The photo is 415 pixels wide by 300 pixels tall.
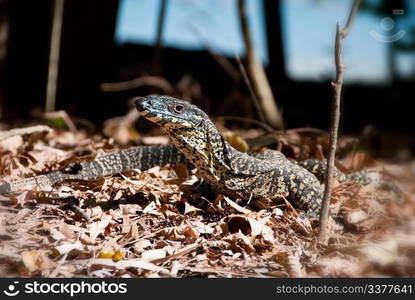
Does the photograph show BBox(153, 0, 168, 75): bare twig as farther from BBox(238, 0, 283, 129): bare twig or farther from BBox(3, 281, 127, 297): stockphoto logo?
BBox(3, 281, 127, 297): stockphoto logo

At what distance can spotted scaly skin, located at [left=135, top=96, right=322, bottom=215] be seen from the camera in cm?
552

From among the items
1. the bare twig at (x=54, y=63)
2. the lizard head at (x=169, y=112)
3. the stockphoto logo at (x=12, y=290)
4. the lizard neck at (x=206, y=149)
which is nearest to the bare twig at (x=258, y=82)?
the bare twig at (x=54, y=63)

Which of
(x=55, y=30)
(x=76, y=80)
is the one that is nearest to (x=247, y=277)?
(x=55, y=30)

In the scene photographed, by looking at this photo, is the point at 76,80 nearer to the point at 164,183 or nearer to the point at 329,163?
the point at 164,183

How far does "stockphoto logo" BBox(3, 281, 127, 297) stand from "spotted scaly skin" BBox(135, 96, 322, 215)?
6.00 feet

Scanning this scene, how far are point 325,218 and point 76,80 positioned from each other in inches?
331

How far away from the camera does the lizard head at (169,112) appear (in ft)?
16.8

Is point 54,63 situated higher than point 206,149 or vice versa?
point 206,149

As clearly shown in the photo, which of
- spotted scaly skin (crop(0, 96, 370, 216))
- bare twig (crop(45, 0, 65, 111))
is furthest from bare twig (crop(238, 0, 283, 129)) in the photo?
bare twig (crop(45, 0, 65, 111))

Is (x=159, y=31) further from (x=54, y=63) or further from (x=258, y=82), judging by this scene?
(x=258, y=82)

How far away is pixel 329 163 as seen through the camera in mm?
4531

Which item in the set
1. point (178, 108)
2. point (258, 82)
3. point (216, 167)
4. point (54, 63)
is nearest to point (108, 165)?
point (216, 167)

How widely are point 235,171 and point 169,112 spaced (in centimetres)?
95

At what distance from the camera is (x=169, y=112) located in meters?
5.27
